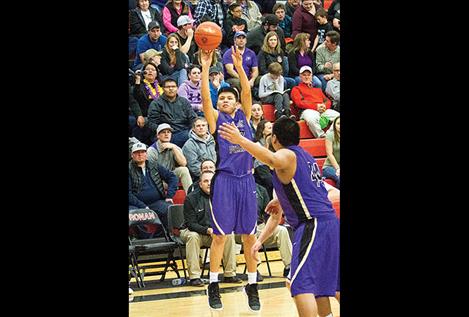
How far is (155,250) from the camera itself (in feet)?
32.0

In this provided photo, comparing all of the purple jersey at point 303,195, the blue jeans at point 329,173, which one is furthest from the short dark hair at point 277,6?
the purple jersey at point 303,195

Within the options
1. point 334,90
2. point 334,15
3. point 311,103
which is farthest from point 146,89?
point 334,15

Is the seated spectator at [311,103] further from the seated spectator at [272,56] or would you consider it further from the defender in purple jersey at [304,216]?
the defender in purple jersey at [304,216]

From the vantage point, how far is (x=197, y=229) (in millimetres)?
9766

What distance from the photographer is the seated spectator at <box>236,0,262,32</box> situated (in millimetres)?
12688

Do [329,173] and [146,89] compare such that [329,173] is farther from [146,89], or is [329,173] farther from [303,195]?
[303,195]

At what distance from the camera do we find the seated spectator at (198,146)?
1018cm

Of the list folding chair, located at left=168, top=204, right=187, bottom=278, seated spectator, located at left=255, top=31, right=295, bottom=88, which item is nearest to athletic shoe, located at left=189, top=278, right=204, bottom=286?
folding chair, located at left=168, top=204, right=187, bottom=278
